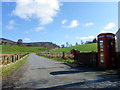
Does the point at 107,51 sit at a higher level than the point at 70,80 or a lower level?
higher

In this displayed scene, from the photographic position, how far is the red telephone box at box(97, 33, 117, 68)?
11750 mm

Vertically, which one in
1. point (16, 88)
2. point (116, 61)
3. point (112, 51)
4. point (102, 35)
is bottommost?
point (16, 88)

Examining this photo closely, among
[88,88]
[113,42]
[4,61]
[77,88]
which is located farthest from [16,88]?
[4,61]

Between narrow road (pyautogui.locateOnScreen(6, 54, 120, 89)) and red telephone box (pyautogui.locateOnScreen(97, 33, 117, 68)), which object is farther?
red telephone box (pyautogui.locateOnScreen(97, 33, 117, 68))

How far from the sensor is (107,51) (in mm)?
11812

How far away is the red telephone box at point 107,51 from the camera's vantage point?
11.8 meters

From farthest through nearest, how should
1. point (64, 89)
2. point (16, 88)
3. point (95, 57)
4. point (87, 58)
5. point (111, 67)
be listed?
point (87, 58), point (95, 57), point (111, 67), point (16, 88), point (64, 89)

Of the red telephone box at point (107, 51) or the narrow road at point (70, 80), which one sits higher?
the red telephone box at point (107, 51)

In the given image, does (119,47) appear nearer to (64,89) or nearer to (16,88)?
(64,89)

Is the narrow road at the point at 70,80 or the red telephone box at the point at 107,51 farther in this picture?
the red telephone box at the point at 107,51

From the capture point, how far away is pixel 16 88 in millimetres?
6512

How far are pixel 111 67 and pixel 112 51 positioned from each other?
1.26 metres

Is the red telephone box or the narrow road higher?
the red telephone box

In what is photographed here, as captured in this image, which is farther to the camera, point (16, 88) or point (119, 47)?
point (119, 47)
